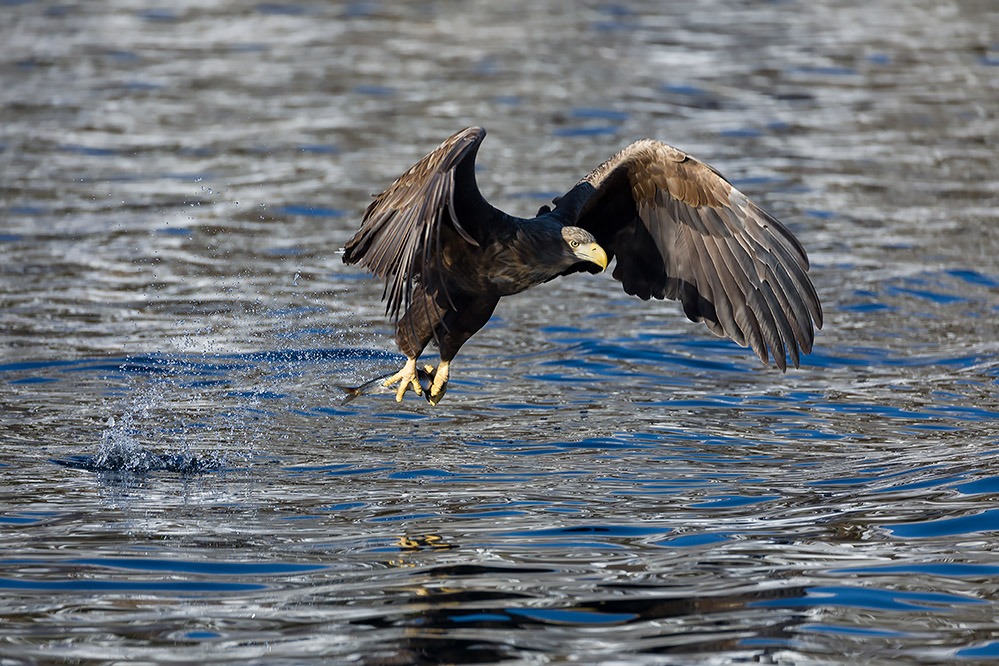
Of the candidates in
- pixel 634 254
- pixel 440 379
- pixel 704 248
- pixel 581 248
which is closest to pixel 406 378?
pixel 440 379

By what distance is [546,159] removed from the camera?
559 inches

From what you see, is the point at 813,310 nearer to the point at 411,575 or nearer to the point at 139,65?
the point at 411,575

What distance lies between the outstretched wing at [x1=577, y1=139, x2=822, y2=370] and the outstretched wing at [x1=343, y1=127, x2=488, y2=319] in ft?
3.89

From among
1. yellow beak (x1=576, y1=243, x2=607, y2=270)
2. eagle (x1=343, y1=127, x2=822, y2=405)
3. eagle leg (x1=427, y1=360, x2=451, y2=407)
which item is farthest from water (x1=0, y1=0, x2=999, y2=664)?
yellow beak (x1=576, y1=243, x2=607, y2=270)

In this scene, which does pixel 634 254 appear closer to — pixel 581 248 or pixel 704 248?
pixel 704 248

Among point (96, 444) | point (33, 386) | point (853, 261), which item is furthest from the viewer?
point (853, 261)

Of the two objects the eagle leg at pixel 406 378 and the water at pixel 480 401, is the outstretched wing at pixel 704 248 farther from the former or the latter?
the eagle leg at pixel 406 378

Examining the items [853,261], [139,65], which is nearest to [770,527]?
[853,261]

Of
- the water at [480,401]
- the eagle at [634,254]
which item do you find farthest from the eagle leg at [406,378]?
the water at [480,401]

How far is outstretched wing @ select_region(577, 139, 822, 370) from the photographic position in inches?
268

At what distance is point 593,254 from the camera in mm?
6398

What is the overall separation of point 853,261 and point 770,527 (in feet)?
17.8

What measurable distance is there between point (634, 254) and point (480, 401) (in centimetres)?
142

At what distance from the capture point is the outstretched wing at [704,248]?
6.81 metres
